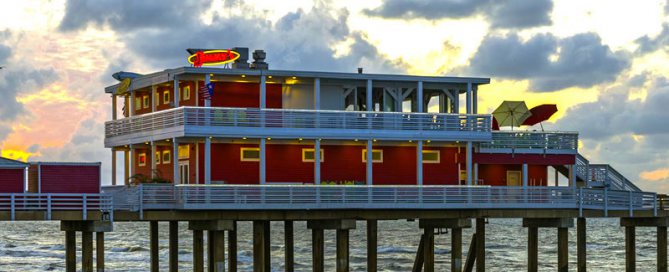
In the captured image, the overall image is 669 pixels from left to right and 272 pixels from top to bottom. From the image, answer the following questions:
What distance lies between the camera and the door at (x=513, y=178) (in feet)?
211

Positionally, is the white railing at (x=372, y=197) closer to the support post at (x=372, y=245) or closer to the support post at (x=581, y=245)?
the support post at (x=581, y=245)

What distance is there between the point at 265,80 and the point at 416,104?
28.6ft

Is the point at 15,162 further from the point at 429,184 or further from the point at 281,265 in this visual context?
the point at 281,265

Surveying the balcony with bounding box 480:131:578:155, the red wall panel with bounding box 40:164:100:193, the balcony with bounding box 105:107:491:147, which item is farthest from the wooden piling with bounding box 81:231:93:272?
the balcony with bounding box 480:131:578:155

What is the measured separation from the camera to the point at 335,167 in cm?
6012

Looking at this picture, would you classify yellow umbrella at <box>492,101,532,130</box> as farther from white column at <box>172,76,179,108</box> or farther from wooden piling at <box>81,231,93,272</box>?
wooden piling at <box>81,231,93,272</box>

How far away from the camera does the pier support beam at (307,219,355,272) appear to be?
5525cm

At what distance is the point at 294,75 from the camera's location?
194ft

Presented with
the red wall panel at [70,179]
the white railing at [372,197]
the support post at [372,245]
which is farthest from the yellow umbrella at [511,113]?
the red wall panel at [70,179]

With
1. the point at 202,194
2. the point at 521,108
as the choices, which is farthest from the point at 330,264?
the point at 202,194

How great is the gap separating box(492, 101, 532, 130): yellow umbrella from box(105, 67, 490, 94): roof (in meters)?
3.80

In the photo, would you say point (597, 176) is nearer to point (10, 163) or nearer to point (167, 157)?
point (167, 157)

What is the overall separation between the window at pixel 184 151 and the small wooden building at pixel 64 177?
7.14 meters

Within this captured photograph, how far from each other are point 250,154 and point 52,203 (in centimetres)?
1151
